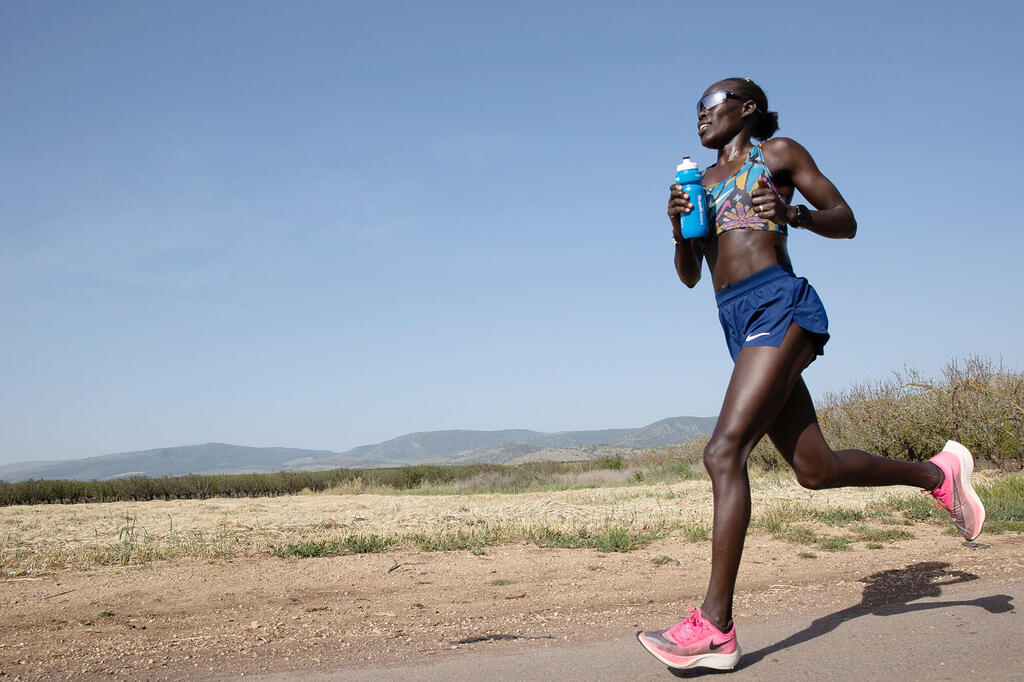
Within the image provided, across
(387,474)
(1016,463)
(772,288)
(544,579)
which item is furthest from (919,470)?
(387,474)

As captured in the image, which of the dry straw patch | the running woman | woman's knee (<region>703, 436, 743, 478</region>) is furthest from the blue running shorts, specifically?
the dry straw patch

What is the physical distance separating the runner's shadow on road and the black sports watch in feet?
5.99

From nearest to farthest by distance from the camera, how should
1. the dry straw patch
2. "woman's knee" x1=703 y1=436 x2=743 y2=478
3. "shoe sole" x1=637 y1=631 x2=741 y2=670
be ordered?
"shoe sole" x1=637 y1=631 x2=741 y2=670, "woman's knee" x1=703 y1=436 x2=743 y2=478, the dry straw patch

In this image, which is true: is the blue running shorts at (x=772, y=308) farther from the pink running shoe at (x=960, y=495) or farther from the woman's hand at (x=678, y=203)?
the pink running shoe at (x=960, y=495)

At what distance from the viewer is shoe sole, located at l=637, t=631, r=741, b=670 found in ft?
9.65

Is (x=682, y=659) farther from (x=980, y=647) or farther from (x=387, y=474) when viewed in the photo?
(x=387, y=474)

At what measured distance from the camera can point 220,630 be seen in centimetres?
404

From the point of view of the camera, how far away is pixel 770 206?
3.17m

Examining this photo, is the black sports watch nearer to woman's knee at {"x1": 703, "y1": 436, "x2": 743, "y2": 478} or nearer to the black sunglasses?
the black sunglasses

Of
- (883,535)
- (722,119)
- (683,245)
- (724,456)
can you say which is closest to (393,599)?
(724,456)

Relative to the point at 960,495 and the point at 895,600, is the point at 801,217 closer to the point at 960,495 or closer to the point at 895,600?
the point at 960,495

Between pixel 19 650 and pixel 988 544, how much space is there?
20.4 ft

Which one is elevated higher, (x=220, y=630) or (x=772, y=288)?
(x=772, y=288)

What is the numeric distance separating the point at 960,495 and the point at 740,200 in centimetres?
199
